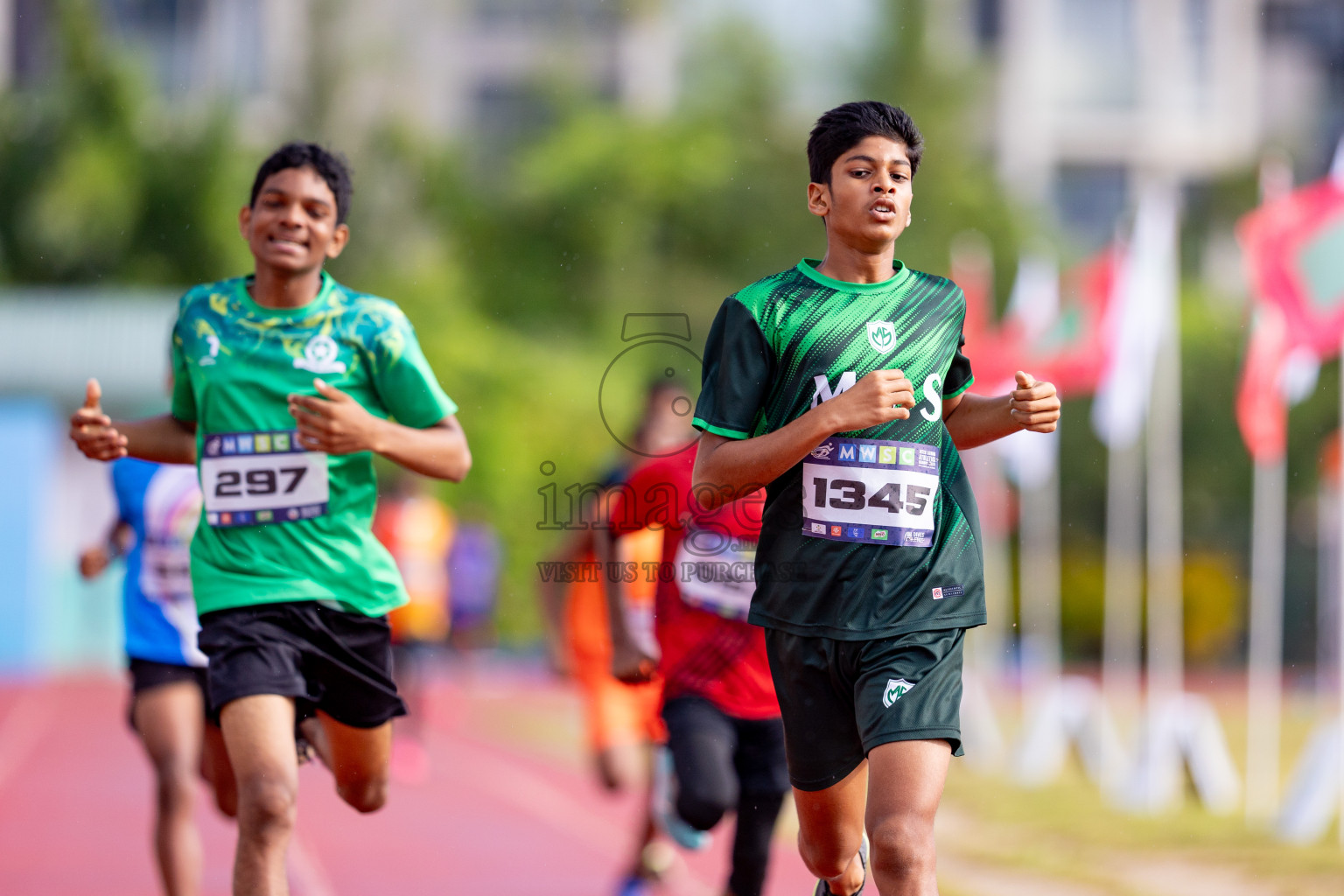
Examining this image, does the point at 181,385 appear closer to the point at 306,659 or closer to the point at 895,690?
the point at 306,659

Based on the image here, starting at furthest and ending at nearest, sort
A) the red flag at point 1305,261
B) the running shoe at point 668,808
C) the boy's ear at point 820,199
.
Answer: the red flag at point 1305,261
the running shoe at point 668,808
the boy's ear at point 820,199

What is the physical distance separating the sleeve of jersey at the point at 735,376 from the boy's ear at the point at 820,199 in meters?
0.32

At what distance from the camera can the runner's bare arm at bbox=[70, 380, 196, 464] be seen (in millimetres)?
4449

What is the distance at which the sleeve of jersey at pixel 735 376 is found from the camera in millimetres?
3885

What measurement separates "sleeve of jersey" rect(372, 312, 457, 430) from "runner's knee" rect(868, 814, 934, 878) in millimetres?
1692

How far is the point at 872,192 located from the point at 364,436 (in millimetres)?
1375

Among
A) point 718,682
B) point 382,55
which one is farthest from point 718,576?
point 382,55

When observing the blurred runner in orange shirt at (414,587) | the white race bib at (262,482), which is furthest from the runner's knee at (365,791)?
the blurred runner in orange shirt at (414,587)

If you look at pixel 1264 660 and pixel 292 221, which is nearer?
pixel 292 221

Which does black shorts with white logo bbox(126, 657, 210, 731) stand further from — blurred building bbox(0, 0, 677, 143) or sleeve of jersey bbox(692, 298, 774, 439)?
blurred building bbox(0, 0, 677, 143)

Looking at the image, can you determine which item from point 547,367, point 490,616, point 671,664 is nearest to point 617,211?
point 547,367

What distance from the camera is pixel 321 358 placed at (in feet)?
14.8

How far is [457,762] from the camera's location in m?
13.0

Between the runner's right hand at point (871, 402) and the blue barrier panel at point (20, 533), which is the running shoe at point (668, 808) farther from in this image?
the blue barrier panel at point (20, 533)
